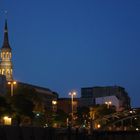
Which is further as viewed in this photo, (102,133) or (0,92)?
(0,92)

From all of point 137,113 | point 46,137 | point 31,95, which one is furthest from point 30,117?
point 137,113

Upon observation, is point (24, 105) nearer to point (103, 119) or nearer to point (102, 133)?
point (102, 133)

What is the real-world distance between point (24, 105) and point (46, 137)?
4597cm

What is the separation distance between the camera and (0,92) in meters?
171

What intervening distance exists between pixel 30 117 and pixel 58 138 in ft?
118

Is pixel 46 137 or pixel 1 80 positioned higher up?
pixel 1 80

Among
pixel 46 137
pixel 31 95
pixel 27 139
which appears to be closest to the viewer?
pixel 27 139

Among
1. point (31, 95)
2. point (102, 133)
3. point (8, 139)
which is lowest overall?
point (8, 139)

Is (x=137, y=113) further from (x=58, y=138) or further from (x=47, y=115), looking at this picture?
(x=58, y=138)

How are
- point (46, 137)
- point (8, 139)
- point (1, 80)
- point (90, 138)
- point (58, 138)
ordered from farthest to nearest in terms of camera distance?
point (1, 80)
point (90, 138)
point (58, 138)
point (46, 137)
point (8, 139)

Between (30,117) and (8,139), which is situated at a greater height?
(30,117)

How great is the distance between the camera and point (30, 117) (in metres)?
139

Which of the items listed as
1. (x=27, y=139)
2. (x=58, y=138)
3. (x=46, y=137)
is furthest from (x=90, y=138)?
(x=27, y=139)

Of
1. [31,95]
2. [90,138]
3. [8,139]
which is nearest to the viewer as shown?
[8,139]
